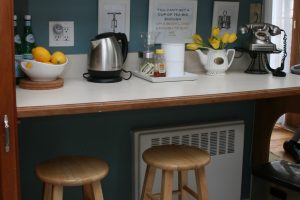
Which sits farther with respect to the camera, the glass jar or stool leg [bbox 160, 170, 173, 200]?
the glass jar

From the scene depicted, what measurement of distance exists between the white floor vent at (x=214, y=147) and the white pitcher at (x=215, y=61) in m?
0.33

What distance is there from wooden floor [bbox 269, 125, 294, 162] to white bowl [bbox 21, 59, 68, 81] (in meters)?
1.90

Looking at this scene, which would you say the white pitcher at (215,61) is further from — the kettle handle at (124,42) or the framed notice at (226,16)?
the kettle handle at (124,42)

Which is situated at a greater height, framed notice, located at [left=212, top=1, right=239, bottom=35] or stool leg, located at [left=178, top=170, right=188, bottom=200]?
framed notice, located at [left=212, top=1, right=239, bottom=35]

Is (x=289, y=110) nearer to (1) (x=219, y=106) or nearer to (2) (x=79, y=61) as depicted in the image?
(1) (x=219, y=106)

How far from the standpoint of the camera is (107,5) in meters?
2.17

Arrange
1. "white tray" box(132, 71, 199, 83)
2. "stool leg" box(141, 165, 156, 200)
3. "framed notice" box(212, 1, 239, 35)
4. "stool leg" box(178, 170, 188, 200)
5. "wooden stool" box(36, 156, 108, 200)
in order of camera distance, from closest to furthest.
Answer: "wooden stool" box(36, 156, 108, 200) < "stool leg" box(141, 165, 156, 200) < "white tray" box(132, 71, 199, 83) < "stool leg" box(178, 170, 188, 200) < "framed notice" box(212, 1, 239, 35)

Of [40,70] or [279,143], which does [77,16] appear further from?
[279,143]

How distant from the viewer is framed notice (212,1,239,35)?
98.0 inches

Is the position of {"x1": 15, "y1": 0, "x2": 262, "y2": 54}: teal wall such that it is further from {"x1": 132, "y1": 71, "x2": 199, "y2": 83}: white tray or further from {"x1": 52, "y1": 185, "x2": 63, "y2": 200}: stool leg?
{"x1": 52, "y1": 185, "x2": 63, "y2": 200}: stool leg

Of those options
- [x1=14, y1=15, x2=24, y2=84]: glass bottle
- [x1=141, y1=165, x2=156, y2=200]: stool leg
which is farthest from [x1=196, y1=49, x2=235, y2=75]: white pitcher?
[x1=14, y1=15, x2=24, y2=84]: glass bottle

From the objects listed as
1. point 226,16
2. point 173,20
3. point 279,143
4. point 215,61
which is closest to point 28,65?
point 173,20

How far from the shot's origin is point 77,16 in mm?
2135

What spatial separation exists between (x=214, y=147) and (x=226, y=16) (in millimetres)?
785
